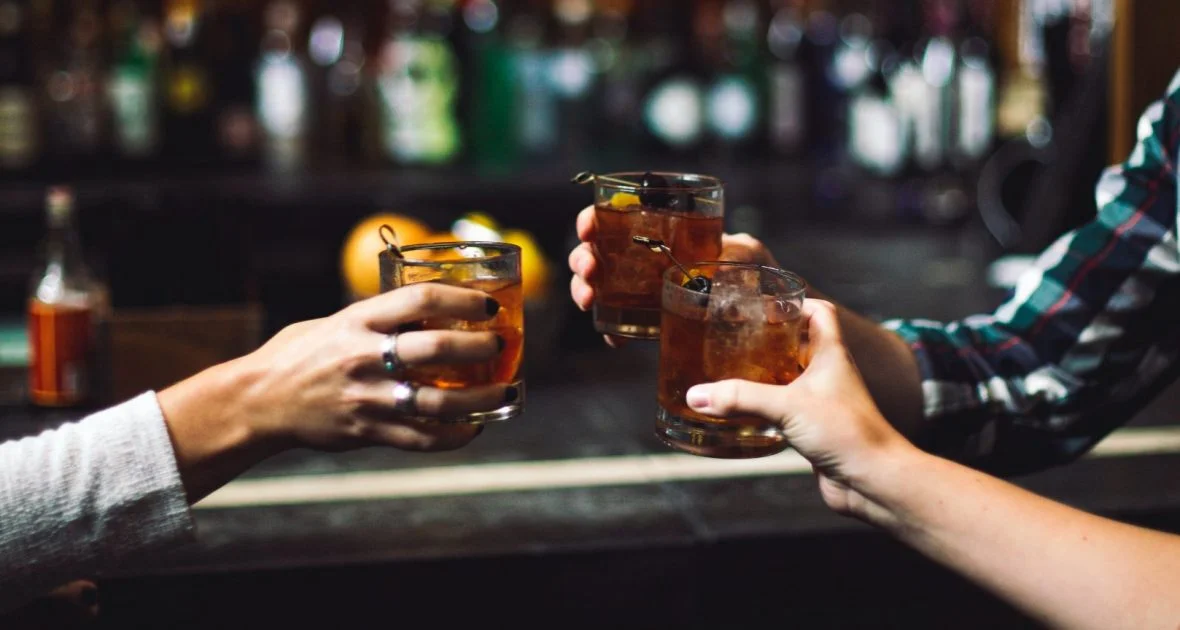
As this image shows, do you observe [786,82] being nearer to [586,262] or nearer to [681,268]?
[586,262]

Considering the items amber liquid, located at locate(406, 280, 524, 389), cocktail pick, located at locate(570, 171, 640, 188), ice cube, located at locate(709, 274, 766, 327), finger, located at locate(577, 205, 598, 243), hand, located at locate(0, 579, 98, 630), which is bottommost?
hand, located at locate(0, 579, 98, 630)

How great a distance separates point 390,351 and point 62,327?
0.87m

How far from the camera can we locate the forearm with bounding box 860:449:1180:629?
2.36ft

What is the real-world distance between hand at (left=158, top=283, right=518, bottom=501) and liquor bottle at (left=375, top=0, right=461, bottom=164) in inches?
87.3

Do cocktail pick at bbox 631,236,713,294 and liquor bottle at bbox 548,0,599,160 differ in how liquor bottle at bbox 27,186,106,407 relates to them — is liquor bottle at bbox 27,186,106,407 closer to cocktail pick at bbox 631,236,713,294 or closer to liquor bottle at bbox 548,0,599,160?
cocktail pick at bbox 631,236,713,294

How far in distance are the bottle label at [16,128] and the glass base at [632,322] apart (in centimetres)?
226

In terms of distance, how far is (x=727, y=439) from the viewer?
2.72ft

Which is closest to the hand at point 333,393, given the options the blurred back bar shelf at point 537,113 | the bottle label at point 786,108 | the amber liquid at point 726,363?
the amber liquid at point 726,363

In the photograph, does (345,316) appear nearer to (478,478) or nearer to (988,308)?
(478,478)

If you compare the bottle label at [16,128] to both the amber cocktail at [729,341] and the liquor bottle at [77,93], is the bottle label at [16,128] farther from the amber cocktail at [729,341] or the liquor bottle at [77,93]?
the amber cocktail at [729,341]

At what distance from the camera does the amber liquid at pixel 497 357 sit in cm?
79

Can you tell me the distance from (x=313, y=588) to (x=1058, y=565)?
0.64 meters

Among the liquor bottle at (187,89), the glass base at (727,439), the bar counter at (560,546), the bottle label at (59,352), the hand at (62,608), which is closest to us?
the glass base at (727,439)

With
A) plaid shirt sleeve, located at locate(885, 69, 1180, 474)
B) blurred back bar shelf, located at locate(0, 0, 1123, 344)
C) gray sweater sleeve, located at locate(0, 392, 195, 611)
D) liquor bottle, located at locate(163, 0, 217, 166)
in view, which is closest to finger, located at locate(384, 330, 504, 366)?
gray sweater sleeve, located at locate(0, 392, 195, 611)
